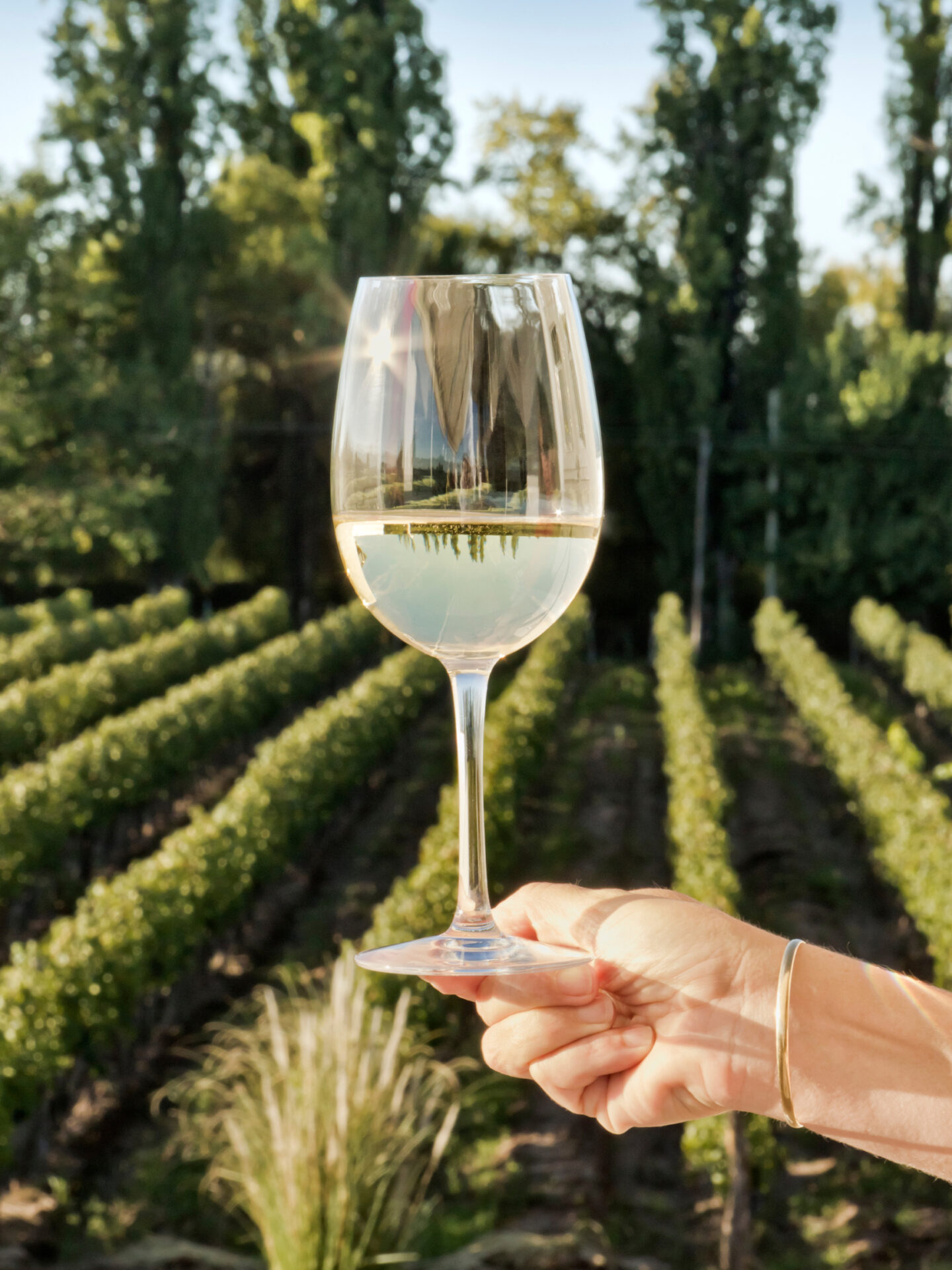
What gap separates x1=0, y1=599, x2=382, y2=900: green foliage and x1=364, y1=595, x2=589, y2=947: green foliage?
324 cm

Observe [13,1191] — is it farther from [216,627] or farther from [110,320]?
[110,320]

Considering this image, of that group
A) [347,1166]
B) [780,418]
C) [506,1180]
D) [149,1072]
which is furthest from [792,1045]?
[780,418]

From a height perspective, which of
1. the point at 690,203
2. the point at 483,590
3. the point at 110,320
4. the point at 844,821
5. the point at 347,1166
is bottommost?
the point at 844,821

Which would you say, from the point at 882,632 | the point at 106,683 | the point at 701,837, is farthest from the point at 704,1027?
the point at 882,632

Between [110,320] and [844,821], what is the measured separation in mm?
27638

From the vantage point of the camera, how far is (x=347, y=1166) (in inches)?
241

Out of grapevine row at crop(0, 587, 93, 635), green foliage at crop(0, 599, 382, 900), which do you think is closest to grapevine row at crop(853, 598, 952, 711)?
green foliage at crop(0, 599, 382, 900)

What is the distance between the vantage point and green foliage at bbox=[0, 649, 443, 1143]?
7988 mm

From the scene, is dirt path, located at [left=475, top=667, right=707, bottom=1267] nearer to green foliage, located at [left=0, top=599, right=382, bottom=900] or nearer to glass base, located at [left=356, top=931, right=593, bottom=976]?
glass base, located at [left=356, top=931, right=593, bottom=976]

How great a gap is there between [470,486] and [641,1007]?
2.74ft

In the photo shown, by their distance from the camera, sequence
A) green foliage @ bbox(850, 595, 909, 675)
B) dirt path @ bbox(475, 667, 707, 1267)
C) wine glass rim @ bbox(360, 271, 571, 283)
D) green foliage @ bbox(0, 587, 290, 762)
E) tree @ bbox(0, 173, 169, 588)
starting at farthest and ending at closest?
tree @ bbox(0, 173, 169, 588) < green foliage @ bbox(850, 595, 909, 675) < green foliage @ bbox(0, 587, 290, 762) < dirt path @ bbox(475, 667, 707, 1267) < wine glass rim @ bbox(360, 271, 571, 283)

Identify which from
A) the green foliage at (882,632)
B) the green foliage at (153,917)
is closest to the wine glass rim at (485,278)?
the green foliage at (153,917)

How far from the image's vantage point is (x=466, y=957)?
1340 mm

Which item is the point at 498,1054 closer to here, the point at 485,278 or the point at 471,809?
the point at 471,809
